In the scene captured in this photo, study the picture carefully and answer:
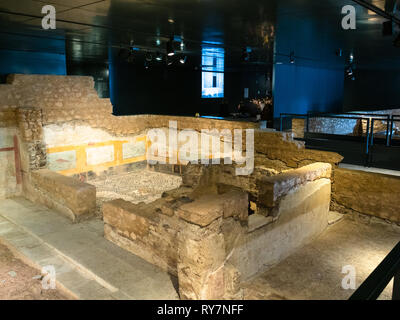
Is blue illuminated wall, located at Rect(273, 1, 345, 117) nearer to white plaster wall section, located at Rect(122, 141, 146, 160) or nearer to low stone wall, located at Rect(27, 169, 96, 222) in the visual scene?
low stone wall, located at Rect(27, 169, 96, 222)

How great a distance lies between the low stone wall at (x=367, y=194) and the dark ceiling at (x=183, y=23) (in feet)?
9.57

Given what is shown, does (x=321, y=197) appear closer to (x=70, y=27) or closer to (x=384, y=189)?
(x=384, y=189)

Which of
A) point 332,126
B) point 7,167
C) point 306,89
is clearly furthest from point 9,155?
point 306,89

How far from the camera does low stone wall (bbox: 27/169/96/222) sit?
249 inches

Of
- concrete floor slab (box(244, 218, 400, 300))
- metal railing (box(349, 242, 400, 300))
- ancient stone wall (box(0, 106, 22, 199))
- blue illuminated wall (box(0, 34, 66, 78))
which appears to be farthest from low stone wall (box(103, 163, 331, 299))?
blue illuminated wall (box(0, 34, 66, 78))

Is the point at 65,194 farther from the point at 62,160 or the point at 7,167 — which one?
the point at 62,160

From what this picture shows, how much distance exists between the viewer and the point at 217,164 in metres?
7.39

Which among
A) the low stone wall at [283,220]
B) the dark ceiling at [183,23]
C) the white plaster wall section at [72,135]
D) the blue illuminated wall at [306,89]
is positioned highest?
the dark ceiling at [183,23]

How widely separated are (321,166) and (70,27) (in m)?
5.89

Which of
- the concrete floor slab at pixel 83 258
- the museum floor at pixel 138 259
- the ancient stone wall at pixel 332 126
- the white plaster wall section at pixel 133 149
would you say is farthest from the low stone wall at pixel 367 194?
the white plaster wall section at pixel 133 149

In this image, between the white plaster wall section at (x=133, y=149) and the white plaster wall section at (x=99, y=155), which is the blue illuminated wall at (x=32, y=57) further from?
the white plaster wall section at (x=133, y=149)

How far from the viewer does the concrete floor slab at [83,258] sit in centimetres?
A: 423

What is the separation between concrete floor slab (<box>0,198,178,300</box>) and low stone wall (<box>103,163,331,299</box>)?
0.25 m

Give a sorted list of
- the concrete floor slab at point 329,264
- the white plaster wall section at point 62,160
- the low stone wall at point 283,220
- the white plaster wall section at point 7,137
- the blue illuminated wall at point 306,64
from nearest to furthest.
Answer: the concrete floor slab at point 329,264, the low stone wall at point 283,220, the blue illuminated wall at point 306,64, the white plaster wall section at point 7,137, the white plaster wall section at point 62,160
